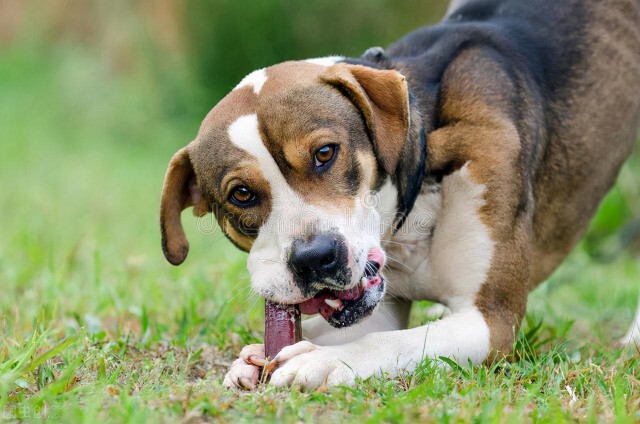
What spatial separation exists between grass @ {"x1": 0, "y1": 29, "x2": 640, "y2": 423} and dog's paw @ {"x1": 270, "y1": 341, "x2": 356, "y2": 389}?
0.11 metres

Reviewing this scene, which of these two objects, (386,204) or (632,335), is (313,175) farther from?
(632,335)

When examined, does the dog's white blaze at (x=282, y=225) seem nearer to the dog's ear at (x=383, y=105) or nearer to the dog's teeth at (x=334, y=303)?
the dog's teeth at (x=334, y=303)

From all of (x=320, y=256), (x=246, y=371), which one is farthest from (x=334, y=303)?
(x=246, y=371)

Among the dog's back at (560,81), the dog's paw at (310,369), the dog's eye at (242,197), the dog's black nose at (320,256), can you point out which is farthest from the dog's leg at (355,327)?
the dog's back at (560,81)

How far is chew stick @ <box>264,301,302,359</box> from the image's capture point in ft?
12.2

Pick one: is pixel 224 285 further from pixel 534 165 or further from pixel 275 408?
pixel 275 408

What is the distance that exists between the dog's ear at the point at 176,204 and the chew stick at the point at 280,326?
1.81ft

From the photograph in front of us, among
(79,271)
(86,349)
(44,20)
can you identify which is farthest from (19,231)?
(44,20)

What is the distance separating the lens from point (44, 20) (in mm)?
14812

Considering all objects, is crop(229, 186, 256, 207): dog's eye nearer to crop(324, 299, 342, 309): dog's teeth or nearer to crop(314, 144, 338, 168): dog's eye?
crop(314, 144, 338, 168): dog's eye

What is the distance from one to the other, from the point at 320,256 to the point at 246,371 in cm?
53

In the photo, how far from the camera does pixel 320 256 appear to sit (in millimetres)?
3375

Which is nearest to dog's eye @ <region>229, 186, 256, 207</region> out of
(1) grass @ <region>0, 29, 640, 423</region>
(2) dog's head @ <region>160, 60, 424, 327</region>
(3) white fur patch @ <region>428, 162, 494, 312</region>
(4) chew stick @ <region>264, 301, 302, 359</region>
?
(2) dog's head @ <region>160, 60, 424, 327</region>

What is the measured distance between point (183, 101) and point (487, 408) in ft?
33.2
